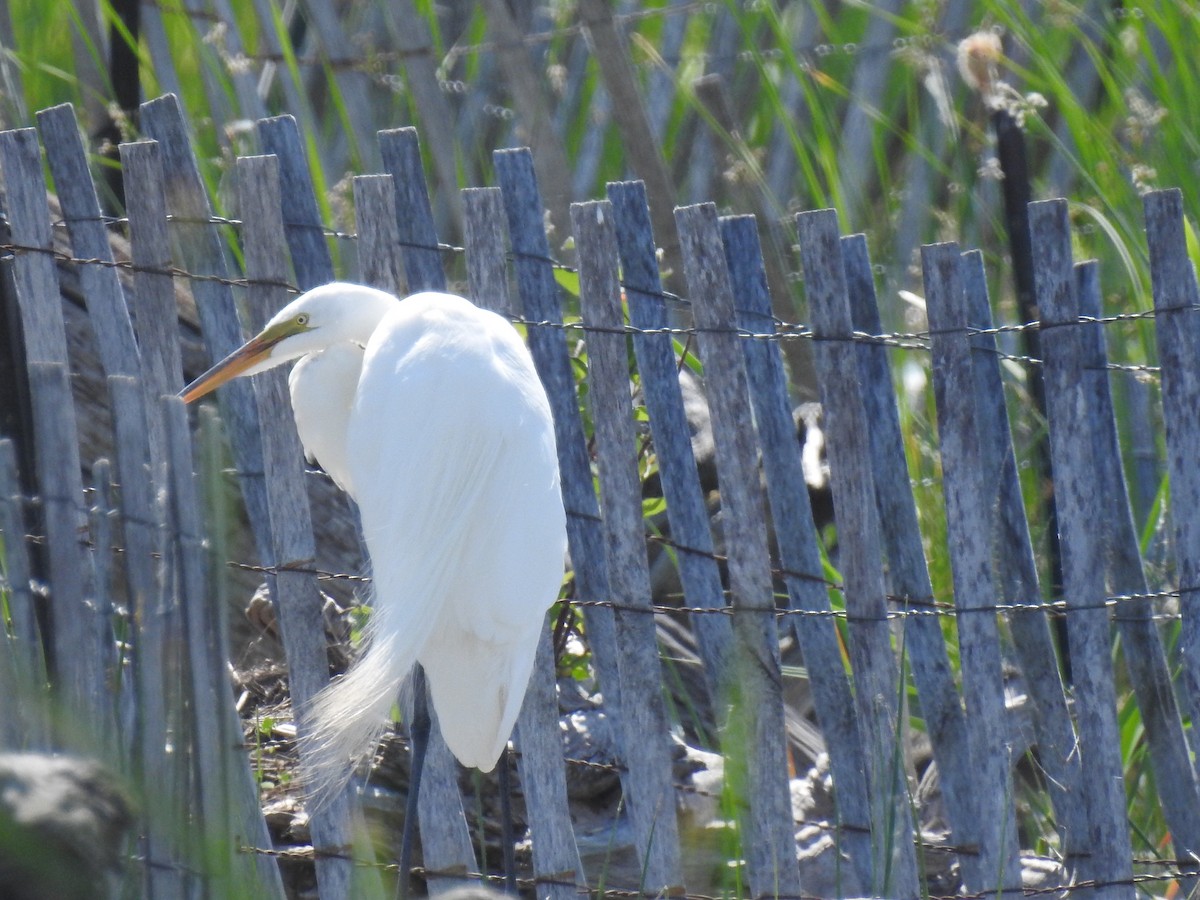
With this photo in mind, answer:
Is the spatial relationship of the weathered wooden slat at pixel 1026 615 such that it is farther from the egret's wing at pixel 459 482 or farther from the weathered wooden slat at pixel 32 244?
the weathered wooden slat at pixel 32 244

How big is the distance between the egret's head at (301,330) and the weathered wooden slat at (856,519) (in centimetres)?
61

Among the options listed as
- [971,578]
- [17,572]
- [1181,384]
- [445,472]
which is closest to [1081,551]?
[971,578]

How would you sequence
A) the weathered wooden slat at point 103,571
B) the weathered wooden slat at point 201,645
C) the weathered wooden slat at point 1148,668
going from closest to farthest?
the weathered wooden slat at point 201,645
the weathered wooden slat at point 103,571
the weathered wooden slat at point 1148,668

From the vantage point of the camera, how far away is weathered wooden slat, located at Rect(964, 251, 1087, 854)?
2121 mm

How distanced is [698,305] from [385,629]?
1.92ft

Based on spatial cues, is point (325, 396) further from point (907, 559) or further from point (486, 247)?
point (907, 559)

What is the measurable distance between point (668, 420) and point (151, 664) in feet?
2.96

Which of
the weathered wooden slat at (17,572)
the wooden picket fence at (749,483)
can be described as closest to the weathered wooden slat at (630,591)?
the wooden picket fence at (749,483)

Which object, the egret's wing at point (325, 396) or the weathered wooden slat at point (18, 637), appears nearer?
the weathered wooden slat at point (18, 637)

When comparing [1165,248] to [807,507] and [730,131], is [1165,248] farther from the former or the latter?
[730,131]

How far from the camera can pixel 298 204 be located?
7.02 ft

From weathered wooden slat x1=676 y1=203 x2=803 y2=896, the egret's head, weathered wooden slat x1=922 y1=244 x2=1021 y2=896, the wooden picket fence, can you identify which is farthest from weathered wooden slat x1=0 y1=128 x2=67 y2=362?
weathered wooden slat x1=922 y1=244 x2=1021 y2=896

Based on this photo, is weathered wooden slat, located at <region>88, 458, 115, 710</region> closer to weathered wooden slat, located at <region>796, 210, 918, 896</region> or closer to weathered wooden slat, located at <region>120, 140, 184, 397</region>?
weathered wooden slat, located at <region>120, 140, 184, 397</region>

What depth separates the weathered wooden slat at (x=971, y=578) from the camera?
6.43ft
